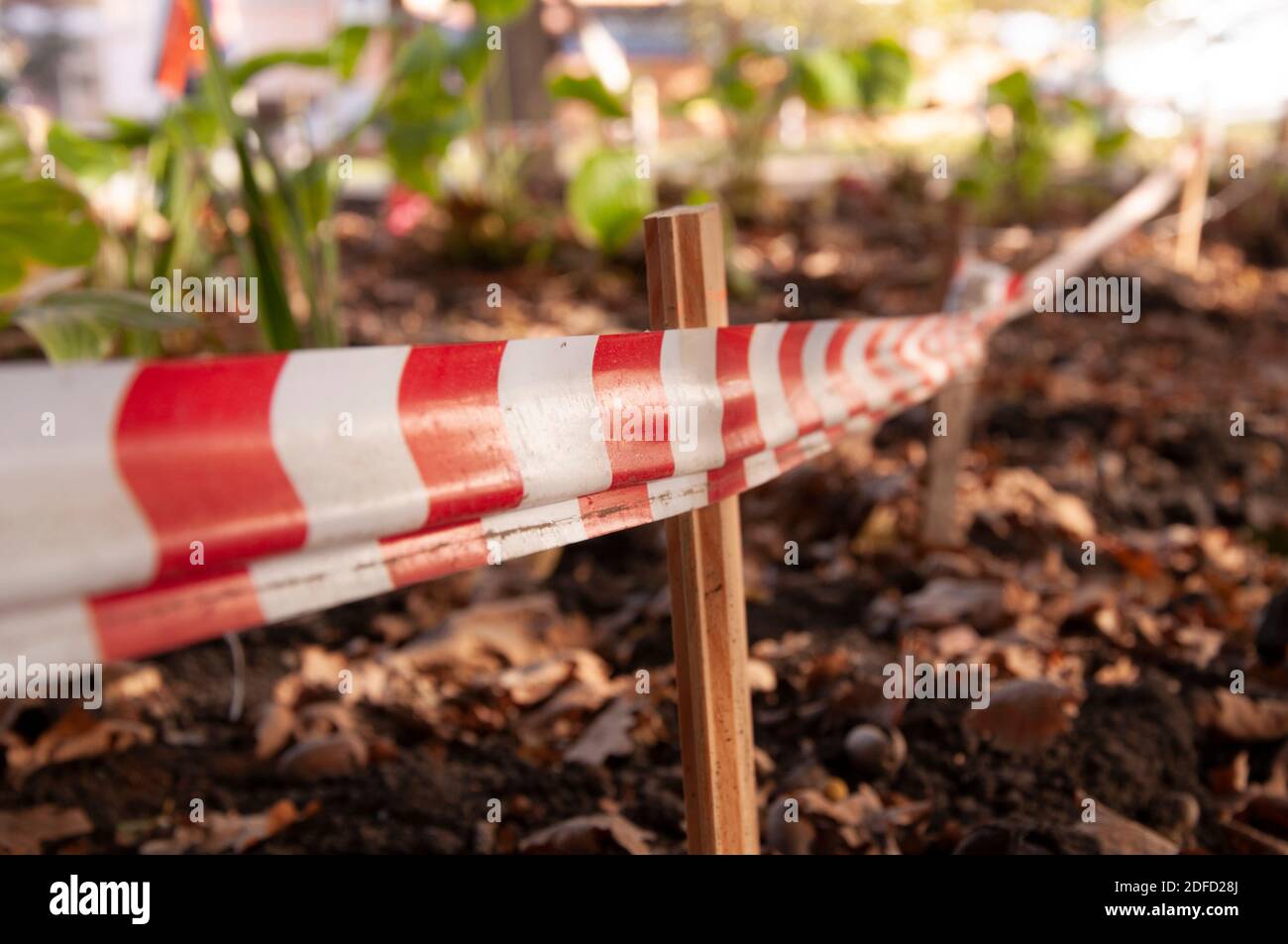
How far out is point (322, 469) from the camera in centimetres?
101

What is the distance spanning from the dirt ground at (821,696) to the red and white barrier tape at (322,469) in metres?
0.84

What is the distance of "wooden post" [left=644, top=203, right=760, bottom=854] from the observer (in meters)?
1.43

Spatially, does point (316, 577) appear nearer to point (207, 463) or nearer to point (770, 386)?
point (207, 463)

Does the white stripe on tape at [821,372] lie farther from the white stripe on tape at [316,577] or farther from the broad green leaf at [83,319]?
the broad green leaf at [83,319]

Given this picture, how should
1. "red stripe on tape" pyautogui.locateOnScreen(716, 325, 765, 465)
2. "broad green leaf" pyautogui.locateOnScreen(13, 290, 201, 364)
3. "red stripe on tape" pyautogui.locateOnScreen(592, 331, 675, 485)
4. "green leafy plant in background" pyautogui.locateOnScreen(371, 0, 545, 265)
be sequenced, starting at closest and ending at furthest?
"red stripe on tape" pyautogui.locateOnScreen(592, 331, 675, 485), "red stripe on tape" pyautogui.locateOnScreen(716, 325, 765, 465), "broad green leaf" pyautogui.locateOnScreen(13, 290, 201, 364), "green leafy plant in background" pyautogui.locateOnScreen(371, 0, 545, 265)

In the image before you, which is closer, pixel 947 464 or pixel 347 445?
pixel 347 445

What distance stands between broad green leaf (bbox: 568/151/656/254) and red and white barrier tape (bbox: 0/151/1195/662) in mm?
3724

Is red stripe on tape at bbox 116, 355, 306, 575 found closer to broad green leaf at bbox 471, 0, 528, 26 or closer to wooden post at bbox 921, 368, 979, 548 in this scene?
wooden post at bbox 921, 368, 979, 548

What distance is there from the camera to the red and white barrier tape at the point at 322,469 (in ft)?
2.95

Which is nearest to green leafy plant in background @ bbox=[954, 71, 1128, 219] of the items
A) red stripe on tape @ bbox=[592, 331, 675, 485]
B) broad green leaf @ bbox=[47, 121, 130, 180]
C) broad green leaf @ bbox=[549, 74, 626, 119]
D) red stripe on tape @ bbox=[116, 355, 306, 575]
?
broad green leaf @ bbox=[549, 74, 626, 119]

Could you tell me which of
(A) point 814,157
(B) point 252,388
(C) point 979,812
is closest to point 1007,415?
(C) point 979,812

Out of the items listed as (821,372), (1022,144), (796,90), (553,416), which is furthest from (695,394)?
(1022,144)

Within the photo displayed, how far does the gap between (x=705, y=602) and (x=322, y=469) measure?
0.58m

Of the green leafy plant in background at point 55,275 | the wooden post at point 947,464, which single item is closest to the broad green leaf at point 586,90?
the green leafy plant in background at point 55,275
